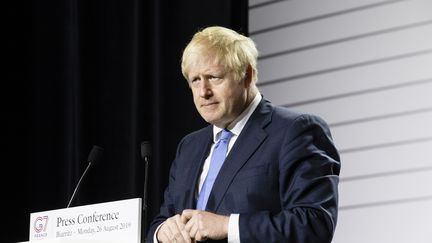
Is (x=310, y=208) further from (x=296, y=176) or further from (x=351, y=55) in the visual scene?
(x=351, y=55)

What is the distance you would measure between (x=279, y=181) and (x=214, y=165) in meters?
0.32

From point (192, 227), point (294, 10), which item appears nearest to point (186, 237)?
point (192, 227)

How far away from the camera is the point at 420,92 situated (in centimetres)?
402

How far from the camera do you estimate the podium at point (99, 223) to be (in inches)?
106

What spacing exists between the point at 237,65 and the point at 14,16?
2.61 metres

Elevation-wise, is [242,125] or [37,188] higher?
[242,125]

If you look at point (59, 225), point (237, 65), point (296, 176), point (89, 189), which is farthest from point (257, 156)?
point (89, 189)

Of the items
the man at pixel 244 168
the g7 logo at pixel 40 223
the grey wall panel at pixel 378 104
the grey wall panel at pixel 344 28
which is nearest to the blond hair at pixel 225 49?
the man at pixel 244 168

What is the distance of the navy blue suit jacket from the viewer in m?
2.57

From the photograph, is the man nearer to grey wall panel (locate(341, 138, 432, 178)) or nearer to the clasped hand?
the clasped hand

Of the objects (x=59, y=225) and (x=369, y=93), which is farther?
(x=369, y=93)

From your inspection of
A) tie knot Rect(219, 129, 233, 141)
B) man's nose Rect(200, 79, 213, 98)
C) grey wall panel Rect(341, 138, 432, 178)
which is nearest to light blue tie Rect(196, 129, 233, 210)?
tie knot Rect(219, 129, 233, 141)

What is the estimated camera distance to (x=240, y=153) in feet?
9.23

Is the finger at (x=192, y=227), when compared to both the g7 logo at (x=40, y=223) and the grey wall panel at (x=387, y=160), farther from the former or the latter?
the grey wall panel at (x=387, y=160)
